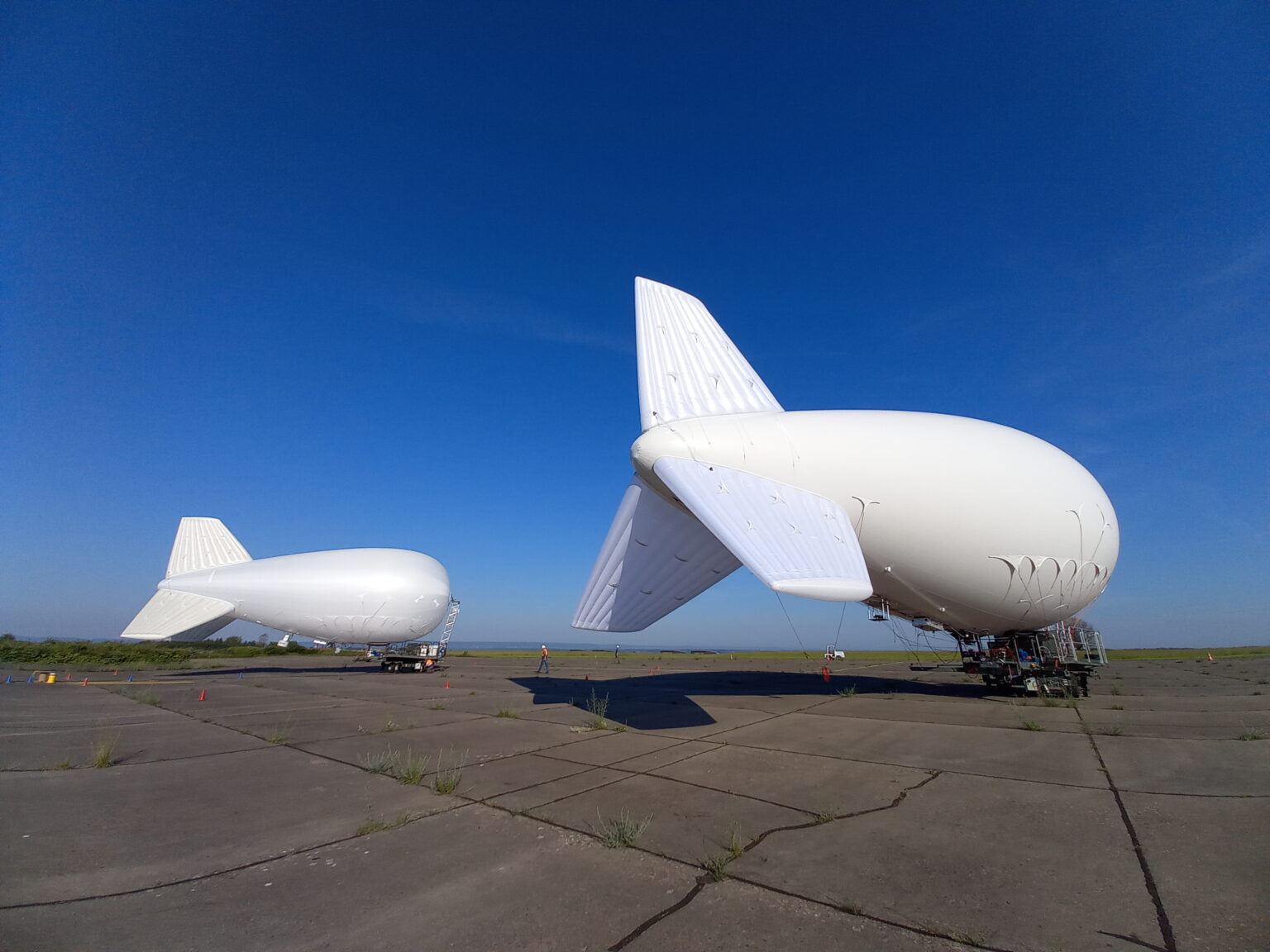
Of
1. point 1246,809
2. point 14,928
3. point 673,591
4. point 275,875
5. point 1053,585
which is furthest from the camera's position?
point 1053,585

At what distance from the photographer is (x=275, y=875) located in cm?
356

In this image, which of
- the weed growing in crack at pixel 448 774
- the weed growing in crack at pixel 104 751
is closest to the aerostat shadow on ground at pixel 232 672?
the weed growing in crack at pixel 104 751

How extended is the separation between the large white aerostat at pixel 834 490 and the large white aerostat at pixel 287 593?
52.6ft

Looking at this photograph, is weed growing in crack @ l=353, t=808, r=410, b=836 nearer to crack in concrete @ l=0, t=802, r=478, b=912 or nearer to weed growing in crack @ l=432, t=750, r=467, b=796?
crack in concrete @ l=0, t=802, r=478, b=912

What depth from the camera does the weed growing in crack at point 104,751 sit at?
642cm

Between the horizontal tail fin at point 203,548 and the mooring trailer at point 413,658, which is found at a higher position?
the horizontal tail fin at point 203,548

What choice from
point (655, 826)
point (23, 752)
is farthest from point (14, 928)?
point (23, 752)

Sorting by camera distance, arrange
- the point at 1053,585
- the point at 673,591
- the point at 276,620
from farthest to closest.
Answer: the point at 276,620, the point at 1053,585, the point at 673,591

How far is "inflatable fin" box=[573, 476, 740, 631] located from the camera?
9.91m

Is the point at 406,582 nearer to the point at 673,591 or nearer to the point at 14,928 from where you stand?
the point at 673,591

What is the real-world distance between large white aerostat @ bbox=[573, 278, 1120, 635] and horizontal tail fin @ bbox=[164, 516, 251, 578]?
67.0 feet

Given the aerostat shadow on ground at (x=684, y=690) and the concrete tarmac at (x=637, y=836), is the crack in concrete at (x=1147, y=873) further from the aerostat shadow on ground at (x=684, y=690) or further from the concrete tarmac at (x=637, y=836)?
the aerostat shadow on ground at (x=684, y=690)

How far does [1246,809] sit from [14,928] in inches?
363

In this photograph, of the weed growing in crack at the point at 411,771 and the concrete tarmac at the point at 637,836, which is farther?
the weed growing in crack at the point at 411,771
